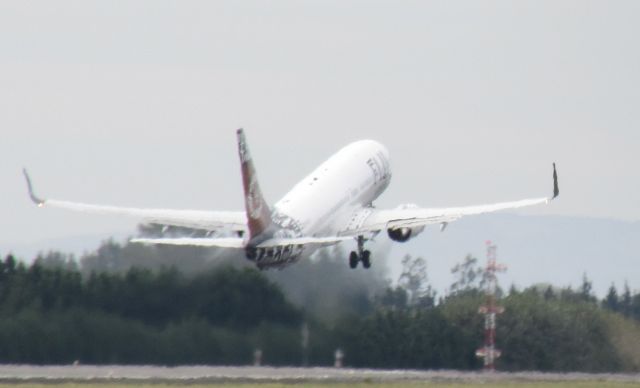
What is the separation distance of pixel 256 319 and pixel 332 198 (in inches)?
323

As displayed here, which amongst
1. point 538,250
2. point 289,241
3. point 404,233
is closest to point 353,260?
point 404,233

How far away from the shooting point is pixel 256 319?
7969 cm

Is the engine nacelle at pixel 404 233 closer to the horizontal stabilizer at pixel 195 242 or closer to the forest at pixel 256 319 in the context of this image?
the forest at pixel 256 319

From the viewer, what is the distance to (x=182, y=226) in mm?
85812

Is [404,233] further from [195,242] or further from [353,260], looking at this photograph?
[195,242]

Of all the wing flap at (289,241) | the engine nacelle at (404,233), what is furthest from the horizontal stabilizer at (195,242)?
the engine nacelle at (404,233)

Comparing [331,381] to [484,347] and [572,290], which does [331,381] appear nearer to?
[484,347]

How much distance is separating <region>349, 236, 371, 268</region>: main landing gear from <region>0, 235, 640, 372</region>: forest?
39cm

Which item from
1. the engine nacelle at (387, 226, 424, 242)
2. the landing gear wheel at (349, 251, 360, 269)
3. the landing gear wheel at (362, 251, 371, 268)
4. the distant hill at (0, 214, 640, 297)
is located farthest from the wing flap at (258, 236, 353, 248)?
the distant hill at (0, 214, 640, 297)

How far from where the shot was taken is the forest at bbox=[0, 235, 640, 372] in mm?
75688

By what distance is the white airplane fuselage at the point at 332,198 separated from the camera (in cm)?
8006

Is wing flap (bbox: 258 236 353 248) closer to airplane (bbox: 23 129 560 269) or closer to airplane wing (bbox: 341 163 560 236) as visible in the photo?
airplane (bbox: 23 129 560 269)

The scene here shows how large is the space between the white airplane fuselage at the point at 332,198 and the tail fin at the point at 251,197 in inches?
39.0

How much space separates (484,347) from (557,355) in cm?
314
